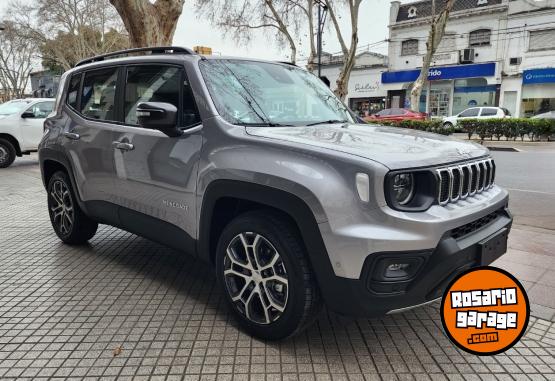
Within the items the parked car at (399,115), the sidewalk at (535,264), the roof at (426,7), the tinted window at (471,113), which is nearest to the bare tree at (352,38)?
the parked car at (399,115)

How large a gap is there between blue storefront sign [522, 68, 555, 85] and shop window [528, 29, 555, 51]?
1.54 meters

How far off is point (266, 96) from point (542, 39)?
32.2 meters

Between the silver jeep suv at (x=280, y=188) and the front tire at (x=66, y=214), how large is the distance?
0.51 metres

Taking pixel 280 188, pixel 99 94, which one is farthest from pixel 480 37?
pixel 280 188

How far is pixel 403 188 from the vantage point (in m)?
2.50

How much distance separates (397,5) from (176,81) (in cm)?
3639

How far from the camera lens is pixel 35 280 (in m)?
4.02

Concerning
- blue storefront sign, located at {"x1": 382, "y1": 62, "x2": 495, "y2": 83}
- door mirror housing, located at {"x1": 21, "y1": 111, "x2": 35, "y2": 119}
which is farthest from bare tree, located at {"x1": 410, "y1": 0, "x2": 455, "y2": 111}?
door mirror housing, located at {"x1": 21, "y1": 111, "x2": 35, "y2": 119}

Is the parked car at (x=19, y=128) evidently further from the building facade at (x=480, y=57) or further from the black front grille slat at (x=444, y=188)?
the building facade at (x=480, y=57)

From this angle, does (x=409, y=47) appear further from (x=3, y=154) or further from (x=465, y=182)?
(x=465, y=182)

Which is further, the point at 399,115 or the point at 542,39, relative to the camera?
the point at 542,39

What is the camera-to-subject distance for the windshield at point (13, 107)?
12.1 m

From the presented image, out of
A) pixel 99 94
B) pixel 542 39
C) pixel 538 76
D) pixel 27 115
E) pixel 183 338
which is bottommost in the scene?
pixel 183 338

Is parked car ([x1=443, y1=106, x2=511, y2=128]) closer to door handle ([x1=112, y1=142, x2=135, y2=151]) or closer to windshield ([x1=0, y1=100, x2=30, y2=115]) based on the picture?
windshield ([x1=0, y1=100, x2=30, y2=115])
